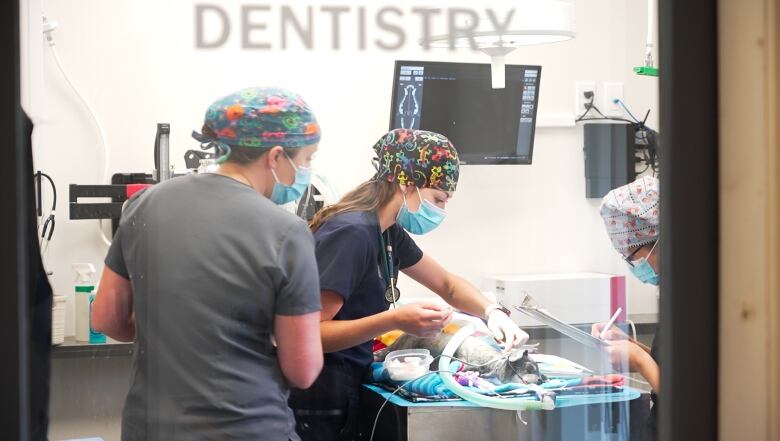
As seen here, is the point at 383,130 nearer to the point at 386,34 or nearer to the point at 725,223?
the point at 386,34

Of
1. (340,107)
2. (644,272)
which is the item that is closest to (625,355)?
(644,272)

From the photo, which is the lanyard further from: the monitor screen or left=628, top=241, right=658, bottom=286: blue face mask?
left=628, top=241, right=658, bottom=286: blue face mask

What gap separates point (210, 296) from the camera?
118 cm

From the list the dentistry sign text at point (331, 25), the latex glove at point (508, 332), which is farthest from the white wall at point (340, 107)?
the latex glove at point (508, 332)

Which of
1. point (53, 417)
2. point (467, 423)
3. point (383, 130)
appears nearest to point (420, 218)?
point (383, 130)

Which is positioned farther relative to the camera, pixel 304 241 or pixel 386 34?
pixel 386 34

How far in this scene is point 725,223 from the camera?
120 cm

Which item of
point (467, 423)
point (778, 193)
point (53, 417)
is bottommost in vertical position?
point (467, 423)

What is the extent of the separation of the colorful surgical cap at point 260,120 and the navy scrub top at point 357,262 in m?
0.18

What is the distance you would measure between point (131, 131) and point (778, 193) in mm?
954

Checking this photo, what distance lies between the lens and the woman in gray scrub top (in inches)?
46.5

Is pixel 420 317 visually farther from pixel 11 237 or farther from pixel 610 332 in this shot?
pixel 11 237

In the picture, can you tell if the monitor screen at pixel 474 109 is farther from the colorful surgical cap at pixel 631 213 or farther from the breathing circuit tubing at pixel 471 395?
the breathing circuit tubing at pixel 471 395

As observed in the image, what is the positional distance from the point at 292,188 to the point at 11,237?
1.24ft
